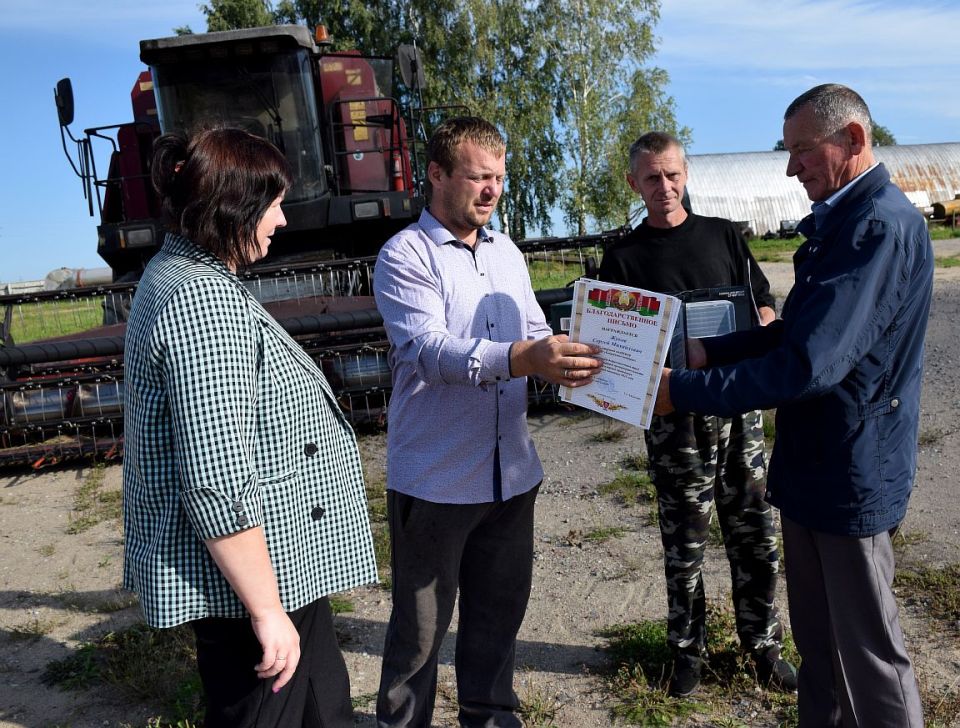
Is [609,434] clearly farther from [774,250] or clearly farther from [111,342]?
[774,250]

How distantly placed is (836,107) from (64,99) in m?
7.92

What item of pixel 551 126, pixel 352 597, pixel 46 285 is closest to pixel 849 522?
pixel 352 597

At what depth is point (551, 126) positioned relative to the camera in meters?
27.5

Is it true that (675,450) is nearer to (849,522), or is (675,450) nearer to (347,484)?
(849,522)

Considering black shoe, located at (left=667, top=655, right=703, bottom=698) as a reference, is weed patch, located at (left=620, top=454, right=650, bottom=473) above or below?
below

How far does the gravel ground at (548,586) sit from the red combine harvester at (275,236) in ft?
1.91

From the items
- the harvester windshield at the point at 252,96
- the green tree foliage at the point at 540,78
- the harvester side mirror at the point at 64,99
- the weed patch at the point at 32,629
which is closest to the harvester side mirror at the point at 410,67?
the harvester windshield at the point at 252,96

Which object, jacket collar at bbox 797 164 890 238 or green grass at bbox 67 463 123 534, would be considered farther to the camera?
green grass at bbox 67 463 123 534

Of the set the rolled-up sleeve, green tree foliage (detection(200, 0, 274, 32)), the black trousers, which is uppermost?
green tree foliage (detection(200, 0, 274, 32))

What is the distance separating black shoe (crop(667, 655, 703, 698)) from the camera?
3.15m

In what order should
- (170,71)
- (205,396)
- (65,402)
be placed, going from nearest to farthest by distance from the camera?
1. (205,396)
2. (65,402)
3. (170,71)

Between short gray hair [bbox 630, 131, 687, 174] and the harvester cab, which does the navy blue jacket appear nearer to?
short gray hair [bbox 630, 131, 687, 174]

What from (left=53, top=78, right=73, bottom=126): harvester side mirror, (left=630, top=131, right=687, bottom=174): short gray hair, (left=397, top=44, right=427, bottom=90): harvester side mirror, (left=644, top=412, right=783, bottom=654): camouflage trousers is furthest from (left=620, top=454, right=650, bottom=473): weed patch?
(left=53, top=78, right=73, bottom=126): harvester side mirror

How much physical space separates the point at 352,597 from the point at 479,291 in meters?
2.19
